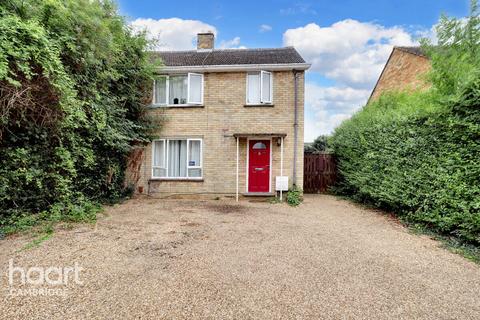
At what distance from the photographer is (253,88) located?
388 inches

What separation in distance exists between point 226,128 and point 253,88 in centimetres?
197

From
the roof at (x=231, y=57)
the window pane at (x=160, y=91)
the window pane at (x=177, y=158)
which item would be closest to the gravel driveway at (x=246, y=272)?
the window pane at (x=177, y=158)

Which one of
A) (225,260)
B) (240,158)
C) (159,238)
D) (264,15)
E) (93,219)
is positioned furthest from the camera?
(264,15)

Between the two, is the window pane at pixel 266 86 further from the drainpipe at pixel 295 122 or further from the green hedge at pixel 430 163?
the green hedge at pixel 430 163

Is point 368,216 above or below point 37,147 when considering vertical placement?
below

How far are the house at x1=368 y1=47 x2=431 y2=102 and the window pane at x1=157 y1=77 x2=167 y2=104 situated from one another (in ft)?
38.3

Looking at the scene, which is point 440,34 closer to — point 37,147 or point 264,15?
point 264,15

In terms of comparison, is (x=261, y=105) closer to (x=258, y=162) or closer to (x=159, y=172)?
(x=258, y=162)

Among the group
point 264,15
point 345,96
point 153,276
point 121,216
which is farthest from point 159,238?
point 345,96

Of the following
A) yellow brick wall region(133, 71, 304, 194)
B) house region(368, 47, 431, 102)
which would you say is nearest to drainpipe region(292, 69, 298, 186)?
yellow brick wall region(133, 71, 304, 194)

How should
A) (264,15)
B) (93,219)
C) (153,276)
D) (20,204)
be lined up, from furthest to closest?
(264,15) < (93,219) < (20,204) < (153,276)

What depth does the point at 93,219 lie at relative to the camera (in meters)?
6.25

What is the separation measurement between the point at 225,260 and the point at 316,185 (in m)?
9.41

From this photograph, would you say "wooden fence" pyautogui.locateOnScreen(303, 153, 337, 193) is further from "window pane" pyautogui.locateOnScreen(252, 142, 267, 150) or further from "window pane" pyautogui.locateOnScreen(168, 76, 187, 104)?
"window pane" pyautogui.locateOnScreen(168, 76, 187, 104)
